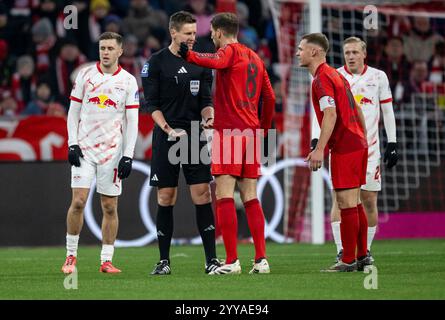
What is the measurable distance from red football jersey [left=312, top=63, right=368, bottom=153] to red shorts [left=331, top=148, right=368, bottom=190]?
0.05 m

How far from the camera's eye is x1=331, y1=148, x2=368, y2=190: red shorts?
9.08 meters

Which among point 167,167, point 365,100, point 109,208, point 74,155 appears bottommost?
point 109,208

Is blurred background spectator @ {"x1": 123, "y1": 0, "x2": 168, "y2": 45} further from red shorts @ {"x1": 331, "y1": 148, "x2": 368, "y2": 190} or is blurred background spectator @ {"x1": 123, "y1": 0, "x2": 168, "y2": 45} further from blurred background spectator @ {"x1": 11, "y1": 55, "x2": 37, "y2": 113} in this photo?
red shorts @ {"x1": 331, "y1": 148, "x2": 368, "y2": 190}

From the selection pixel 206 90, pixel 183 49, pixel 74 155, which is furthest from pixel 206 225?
Result: pixel 183 49

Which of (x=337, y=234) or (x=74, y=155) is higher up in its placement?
(x=74, y=155)

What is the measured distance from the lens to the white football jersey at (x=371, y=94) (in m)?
10.7

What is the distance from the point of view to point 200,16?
18688mm

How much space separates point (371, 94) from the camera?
35.2 feet

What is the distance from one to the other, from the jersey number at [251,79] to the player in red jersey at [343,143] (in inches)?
16.9

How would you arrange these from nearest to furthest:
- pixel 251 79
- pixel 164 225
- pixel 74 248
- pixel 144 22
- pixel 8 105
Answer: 1. pixel 251 79
2. pixel 164 225
3. pixel 74 248
4. pixel 8 105
5. pixel 144 22

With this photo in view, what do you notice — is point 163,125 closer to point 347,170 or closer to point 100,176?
point 100,176

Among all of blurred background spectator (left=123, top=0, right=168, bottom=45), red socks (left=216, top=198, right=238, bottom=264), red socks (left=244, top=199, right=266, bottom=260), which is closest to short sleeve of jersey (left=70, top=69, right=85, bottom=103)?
red socks (left=216, top=198, right=238, bottom=264)

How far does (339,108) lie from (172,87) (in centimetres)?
144

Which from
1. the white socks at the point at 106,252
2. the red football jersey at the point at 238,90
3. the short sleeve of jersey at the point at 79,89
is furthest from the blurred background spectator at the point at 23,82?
the red football jersey at the point at 238,90
